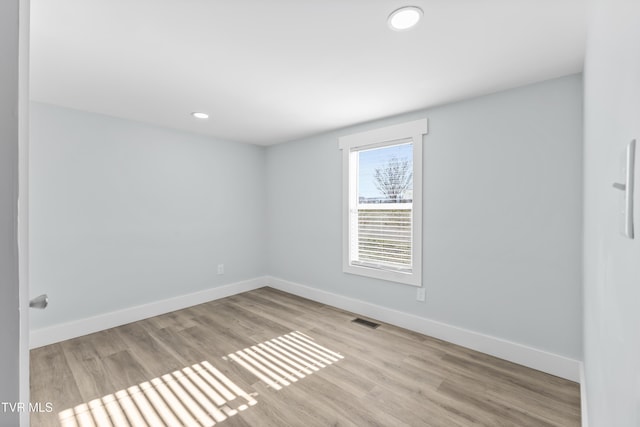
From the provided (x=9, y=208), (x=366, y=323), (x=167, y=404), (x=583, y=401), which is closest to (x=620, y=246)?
(x=9, y=208)

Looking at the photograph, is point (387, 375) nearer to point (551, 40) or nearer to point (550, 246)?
point (550, 246)

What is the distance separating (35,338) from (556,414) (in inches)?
161

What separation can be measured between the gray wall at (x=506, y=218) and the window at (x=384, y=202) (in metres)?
0.10

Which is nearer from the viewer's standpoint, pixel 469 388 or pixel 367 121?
pixel 469 388

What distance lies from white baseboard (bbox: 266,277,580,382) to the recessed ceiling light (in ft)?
7.99

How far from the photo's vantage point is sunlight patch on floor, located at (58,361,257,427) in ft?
5.61

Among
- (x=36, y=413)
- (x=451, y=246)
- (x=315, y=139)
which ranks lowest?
(x=36, y=413)

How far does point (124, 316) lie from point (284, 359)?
196 centimetres

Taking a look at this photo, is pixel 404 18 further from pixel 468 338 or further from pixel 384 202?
pixel 468 338

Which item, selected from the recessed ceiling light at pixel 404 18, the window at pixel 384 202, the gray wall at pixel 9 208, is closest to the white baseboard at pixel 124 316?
the window at pixel 384 202

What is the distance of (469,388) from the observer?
6.42 feet

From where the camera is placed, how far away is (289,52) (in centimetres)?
178

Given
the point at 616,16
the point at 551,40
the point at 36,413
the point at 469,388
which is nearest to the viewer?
the point at 616,16

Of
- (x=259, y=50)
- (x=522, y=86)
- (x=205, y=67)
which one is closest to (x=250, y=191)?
(x=205, y=67)
